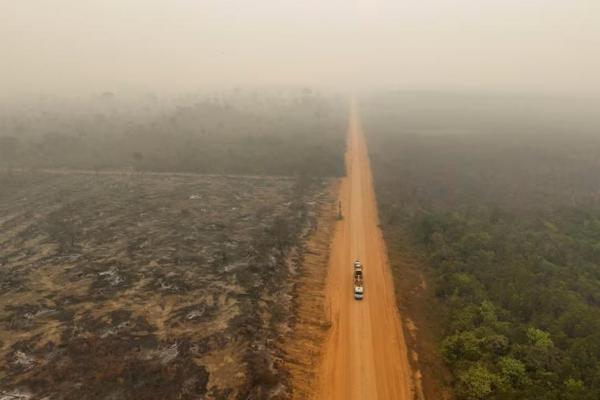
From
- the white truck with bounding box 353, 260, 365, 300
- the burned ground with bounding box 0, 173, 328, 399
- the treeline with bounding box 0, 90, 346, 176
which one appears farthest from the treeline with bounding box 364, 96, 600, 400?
the treeline with bounding box 0, 90, 346, 176

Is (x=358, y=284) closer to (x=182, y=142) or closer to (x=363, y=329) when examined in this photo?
(x=363, y=329)

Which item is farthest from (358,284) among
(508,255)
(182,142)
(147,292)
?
(182,142)

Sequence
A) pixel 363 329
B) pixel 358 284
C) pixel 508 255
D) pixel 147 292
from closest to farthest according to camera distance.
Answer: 1. pixel 363 329
2. pixel 147 292
3. pixel 358 284
4. pixel 508 255

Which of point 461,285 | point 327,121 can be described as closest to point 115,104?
point 327,121

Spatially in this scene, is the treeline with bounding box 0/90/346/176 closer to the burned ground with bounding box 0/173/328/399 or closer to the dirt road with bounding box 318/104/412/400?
the burned ground with bounding box 0/173/328/399

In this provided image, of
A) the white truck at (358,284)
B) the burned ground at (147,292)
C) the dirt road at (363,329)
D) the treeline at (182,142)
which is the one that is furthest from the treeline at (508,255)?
the treeline at (182,142)
